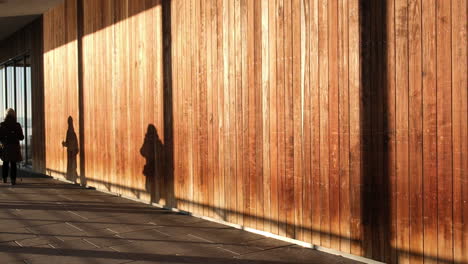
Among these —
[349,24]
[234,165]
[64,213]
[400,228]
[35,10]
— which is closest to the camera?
[400,228]

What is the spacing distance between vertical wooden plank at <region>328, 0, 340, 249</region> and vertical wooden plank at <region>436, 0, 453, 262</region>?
104 centimetres

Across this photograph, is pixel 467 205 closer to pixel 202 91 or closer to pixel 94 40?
pixel 202 91

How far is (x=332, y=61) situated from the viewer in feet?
17.0

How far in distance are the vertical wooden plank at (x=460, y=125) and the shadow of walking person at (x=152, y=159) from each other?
183 inches

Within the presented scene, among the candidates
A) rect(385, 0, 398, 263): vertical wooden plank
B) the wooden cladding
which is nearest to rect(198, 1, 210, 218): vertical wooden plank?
the wooden cladding

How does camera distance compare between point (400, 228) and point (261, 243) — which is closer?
point (400, 228)

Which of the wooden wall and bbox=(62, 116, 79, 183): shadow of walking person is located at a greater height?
the wooden wall

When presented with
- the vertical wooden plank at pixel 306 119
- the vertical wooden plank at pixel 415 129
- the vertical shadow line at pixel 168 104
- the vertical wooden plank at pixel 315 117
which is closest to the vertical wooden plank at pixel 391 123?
the vertical wooden plank at pixel 415 129

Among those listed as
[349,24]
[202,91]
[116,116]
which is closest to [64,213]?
[116,116]

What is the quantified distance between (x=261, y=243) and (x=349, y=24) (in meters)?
2.32

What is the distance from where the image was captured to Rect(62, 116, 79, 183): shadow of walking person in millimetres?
11227

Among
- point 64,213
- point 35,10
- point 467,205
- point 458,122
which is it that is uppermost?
point 35,10

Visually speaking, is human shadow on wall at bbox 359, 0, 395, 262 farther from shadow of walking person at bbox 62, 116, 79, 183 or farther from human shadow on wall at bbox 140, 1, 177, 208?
shadow of walking person at bbox 62, 116, 79, 183

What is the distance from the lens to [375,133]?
4797 millimetres
